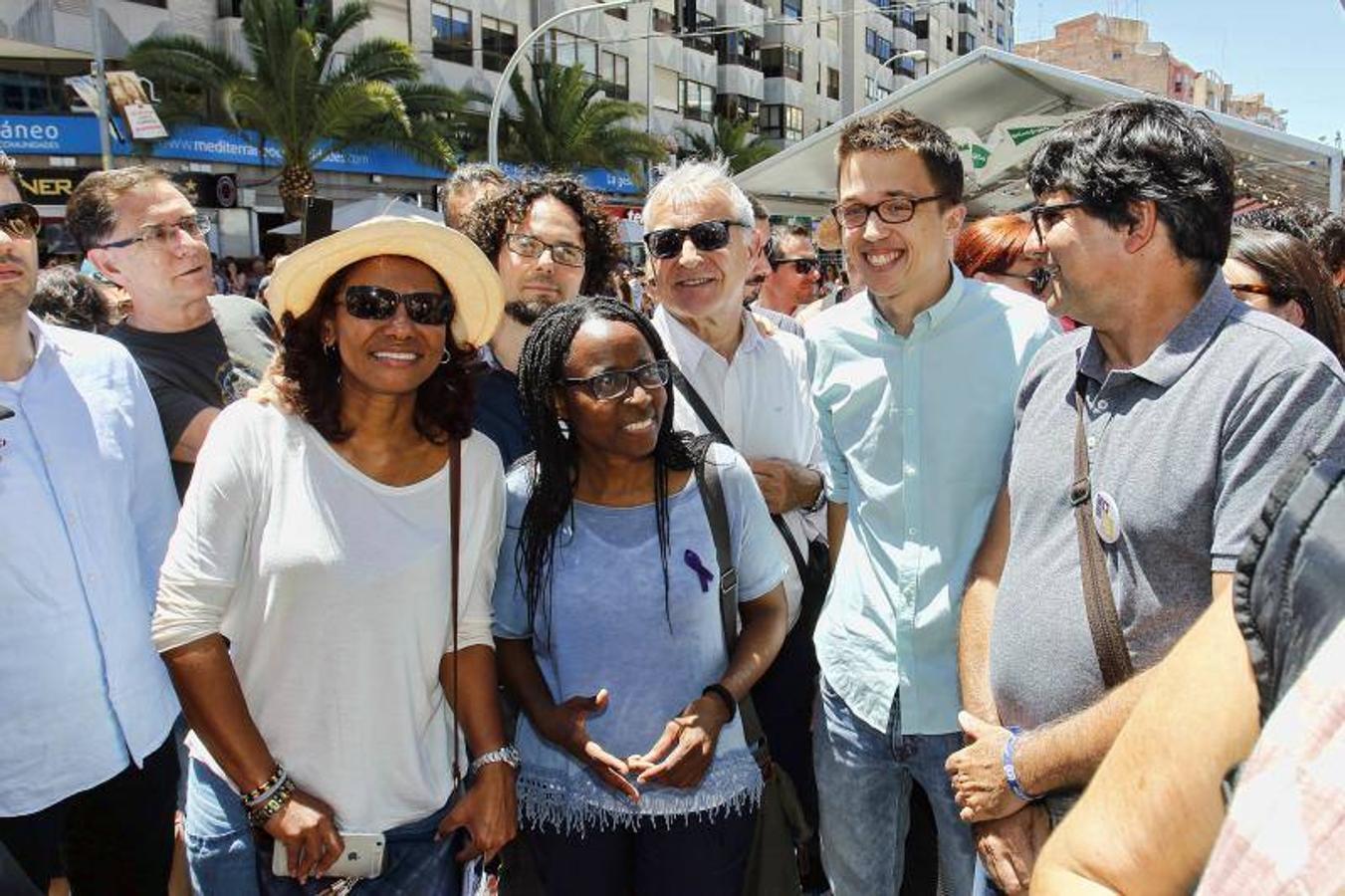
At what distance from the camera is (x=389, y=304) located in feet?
7.78

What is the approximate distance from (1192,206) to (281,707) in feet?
7.39

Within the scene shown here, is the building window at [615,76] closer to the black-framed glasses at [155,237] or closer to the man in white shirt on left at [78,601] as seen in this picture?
the black-framed glasses at [155,237]

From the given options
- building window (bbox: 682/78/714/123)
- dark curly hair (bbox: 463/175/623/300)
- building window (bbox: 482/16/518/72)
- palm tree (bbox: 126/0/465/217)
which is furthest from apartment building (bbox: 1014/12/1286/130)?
dark curly hair (bbox: 463/175/623/300)

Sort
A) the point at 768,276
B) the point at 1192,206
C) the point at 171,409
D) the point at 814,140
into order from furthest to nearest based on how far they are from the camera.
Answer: the point at 814,140 → the point at 768,276 → the point at 171,409 → the point at 1192,206

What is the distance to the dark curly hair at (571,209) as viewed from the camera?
3.47 metres

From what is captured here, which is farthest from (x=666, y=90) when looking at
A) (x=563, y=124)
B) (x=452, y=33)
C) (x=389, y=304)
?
(x=389, y=304)

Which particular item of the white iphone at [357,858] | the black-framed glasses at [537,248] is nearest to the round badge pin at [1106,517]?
the white iphone at [357,858]

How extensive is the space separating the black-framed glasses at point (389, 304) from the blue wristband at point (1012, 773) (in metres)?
1.68

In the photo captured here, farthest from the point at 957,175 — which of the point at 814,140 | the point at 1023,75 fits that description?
the point at 814,140

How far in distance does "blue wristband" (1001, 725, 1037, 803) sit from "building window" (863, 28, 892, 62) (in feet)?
204

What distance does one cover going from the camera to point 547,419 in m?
2.62

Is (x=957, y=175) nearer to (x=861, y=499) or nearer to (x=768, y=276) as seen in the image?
(x=861, y=499)

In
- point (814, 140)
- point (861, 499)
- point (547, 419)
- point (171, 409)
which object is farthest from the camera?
point (814, 140)

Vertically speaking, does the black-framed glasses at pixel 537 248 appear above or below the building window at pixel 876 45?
below
